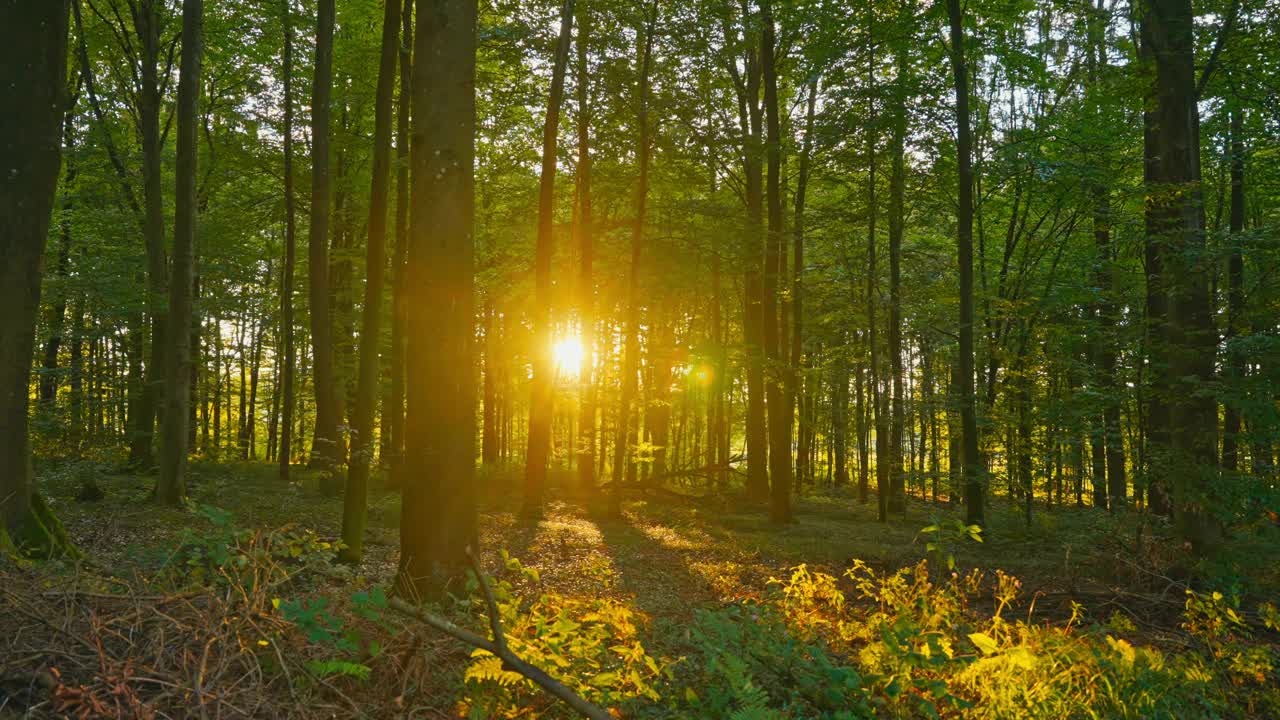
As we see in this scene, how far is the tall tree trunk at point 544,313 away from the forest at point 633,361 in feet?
0.42

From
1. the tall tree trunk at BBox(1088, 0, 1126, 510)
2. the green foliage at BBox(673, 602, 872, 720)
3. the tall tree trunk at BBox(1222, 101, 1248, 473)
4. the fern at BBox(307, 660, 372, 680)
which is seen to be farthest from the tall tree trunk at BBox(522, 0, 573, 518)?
the tall tree trunk at BBox(1088, 0, 1126, 510)

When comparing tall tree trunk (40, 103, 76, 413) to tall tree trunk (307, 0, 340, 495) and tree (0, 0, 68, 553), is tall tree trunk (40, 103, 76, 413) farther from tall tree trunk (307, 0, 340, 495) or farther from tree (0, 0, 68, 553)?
tree (0, 0, 68, 553)

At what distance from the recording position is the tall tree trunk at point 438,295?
5309 millimetres

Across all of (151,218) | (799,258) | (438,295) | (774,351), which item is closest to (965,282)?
(774,351)

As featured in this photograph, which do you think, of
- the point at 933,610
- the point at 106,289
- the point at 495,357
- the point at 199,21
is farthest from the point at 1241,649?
the point at 495,357

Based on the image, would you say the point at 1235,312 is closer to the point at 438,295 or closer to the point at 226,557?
the point at 438,295

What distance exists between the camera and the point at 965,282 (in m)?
13.1

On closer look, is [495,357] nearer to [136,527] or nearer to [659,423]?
[659,423]

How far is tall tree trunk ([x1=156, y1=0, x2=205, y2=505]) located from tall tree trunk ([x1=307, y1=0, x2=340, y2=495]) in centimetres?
240

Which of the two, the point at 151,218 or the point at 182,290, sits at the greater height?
the point at 151,218

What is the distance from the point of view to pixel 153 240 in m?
14.4

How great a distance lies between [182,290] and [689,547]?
9.99 m

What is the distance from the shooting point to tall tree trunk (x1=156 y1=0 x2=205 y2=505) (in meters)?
10.7

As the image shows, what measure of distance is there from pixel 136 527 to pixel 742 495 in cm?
1494
